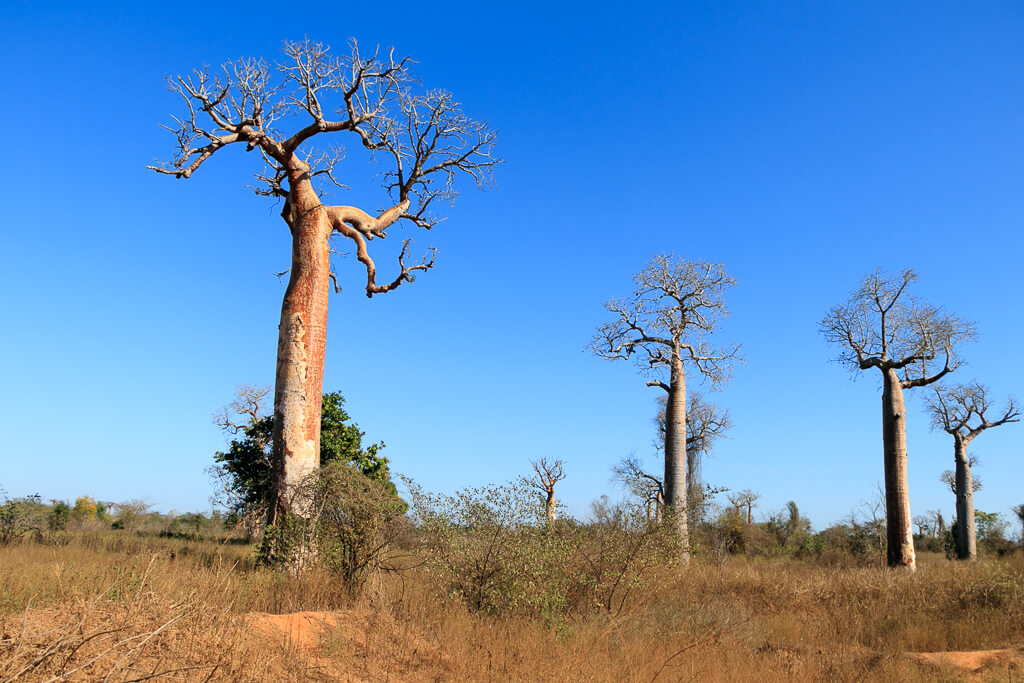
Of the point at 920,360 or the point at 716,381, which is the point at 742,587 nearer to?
the point at 716,381

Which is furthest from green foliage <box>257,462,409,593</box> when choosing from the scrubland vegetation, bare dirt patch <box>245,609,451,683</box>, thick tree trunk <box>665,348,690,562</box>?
thick tree trunk <box>665,348,690,562</box>

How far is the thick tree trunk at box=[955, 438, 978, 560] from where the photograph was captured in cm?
1819

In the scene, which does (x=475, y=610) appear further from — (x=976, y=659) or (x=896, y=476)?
(x=896, y=476)

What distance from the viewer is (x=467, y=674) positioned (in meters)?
4.91

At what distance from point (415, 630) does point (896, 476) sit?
38.7ft

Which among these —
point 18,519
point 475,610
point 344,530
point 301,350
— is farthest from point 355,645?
point 18,519

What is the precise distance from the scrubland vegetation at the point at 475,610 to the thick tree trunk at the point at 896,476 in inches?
108

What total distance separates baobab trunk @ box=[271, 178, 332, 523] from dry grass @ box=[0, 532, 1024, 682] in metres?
1.35

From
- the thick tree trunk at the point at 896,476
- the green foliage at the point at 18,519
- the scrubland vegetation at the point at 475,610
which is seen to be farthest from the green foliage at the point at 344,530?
the thick tree trunk at the point at 896,476

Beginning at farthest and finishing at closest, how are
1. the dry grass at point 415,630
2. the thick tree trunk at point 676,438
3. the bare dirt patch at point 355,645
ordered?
1. the thick tree trunk at point 676,438
2. the bare dirt patch at point 355,645
3. the dry grass at point 415,630

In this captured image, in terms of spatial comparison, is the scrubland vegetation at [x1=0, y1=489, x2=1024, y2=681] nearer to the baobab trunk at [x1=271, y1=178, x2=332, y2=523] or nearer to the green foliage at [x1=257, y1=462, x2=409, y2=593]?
the green foliage at [x1=257, y1=462, x2=409, y2=593]

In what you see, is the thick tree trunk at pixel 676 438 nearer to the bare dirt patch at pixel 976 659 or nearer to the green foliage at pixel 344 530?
the bare dirt patch at pixel 976 659

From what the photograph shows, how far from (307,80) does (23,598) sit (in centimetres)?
777

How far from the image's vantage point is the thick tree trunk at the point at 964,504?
59.7 feet
